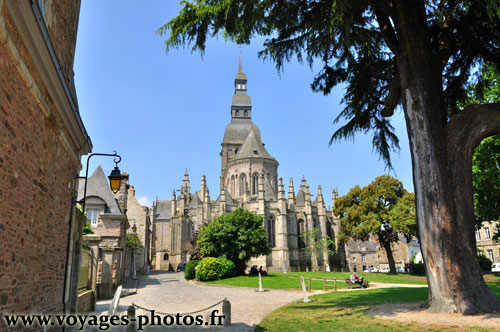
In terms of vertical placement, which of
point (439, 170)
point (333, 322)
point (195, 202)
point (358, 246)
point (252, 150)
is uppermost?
point (252, 150)

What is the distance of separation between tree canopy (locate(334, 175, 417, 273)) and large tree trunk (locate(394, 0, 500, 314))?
2451cm

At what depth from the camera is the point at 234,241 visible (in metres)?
31.8

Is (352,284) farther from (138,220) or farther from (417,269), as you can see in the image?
(138,220)

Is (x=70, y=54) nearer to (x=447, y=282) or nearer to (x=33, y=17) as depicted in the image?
(x=33, y=17)

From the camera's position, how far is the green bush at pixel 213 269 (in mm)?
28141

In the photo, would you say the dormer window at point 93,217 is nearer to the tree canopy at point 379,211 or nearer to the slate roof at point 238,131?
the tree canopy at point 379,211

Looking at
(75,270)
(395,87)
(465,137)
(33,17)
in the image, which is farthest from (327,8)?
(75,270)

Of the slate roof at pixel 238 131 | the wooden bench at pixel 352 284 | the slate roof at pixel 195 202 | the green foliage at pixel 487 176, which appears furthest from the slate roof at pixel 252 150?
the green foliage at pixel 487 176

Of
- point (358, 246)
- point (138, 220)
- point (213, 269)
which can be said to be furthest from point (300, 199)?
point (213, 269)

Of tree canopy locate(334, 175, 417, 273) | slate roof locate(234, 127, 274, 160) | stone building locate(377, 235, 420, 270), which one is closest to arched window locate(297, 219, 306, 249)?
tree canopy locate(334, 175, 417, 273)

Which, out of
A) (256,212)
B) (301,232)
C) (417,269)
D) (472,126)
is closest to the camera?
(472,126)

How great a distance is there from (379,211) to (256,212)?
17440 millimetres

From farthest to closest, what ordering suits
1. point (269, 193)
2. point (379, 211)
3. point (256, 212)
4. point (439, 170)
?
point (269, 193) → point (256, 212) → point (379, 211) → point (439, 170)

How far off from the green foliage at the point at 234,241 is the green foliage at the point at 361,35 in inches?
808
